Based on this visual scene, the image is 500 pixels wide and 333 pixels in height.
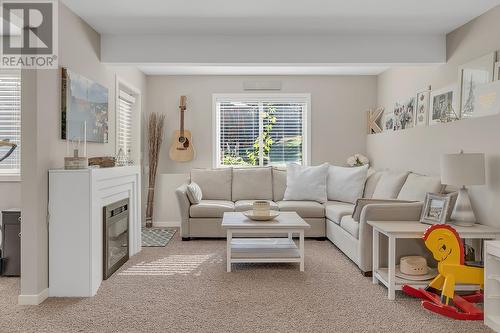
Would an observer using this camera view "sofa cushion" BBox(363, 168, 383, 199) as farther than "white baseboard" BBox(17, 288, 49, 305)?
Yes

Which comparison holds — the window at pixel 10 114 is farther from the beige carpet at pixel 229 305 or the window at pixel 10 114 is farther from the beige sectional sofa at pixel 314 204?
the beige sectional sofa at pixel 314 204

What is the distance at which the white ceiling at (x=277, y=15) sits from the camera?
3.53 meters

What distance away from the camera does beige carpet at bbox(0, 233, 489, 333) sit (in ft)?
8.77

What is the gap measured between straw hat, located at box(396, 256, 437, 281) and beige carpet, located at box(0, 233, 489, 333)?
0.18 metres

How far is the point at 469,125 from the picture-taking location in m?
3.74

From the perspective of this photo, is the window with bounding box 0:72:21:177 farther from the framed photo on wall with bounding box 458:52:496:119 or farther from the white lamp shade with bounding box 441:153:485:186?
the framed photo on wall with bounding box 458:52:496:119

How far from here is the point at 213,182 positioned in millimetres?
6070

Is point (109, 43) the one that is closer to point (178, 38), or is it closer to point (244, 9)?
point (178, 38)

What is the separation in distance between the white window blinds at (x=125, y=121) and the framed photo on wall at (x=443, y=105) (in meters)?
3.76

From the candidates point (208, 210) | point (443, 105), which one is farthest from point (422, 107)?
point (208, 210)

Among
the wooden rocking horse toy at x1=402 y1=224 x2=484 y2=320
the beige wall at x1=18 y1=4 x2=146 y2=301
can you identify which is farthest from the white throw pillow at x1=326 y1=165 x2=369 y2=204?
the beige wall at x1=18 y1=4 x2=146 y2=301

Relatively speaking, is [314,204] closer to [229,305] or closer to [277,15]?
[277,15]

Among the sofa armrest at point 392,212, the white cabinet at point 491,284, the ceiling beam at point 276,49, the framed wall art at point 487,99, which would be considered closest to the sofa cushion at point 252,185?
the ceiling beam at point 276,49

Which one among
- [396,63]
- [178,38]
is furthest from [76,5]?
[396,63]
